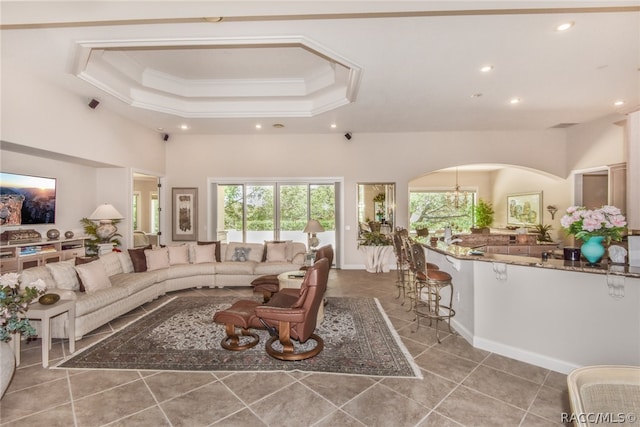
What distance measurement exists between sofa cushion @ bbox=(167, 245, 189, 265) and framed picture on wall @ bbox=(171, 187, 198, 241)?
195 centimetres

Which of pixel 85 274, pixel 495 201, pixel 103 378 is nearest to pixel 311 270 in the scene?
pixel 103 378

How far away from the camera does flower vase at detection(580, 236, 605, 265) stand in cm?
269

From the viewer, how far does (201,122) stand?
21.0ft

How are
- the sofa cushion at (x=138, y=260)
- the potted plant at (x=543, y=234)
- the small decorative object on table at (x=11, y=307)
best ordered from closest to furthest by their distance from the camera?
1. the small decorative object on table at (x=11, y=307)
2. the sofa cushion at (x=138, y=260)
3. the potted plant at (x=543, y=234)

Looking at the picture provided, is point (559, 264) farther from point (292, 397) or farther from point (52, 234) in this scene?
point (52, 234)

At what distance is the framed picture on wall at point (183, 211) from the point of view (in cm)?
770

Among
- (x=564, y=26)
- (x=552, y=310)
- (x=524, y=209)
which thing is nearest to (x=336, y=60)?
(x=564, y=26)

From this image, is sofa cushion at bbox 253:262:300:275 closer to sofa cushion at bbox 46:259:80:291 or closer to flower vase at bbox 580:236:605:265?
sofa cushion at bbox 46:259:80:291

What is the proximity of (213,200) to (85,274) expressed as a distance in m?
4.10

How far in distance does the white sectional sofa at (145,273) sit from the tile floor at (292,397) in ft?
2.37

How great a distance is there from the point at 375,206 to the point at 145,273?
5.40 metres

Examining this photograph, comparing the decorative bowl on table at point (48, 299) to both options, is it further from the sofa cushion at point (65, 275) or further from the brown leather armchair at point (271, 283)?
the brown leather armchair at point (271, 283)

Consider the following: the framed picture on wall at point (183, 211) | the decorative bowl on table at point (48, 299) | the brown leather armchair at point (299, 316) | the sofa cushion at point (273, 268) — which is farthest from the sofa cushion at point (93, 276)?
the framed picture on wall at point (183, 211)

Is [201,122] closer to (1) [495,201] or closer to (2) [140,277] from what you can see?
(2) [140,277]
